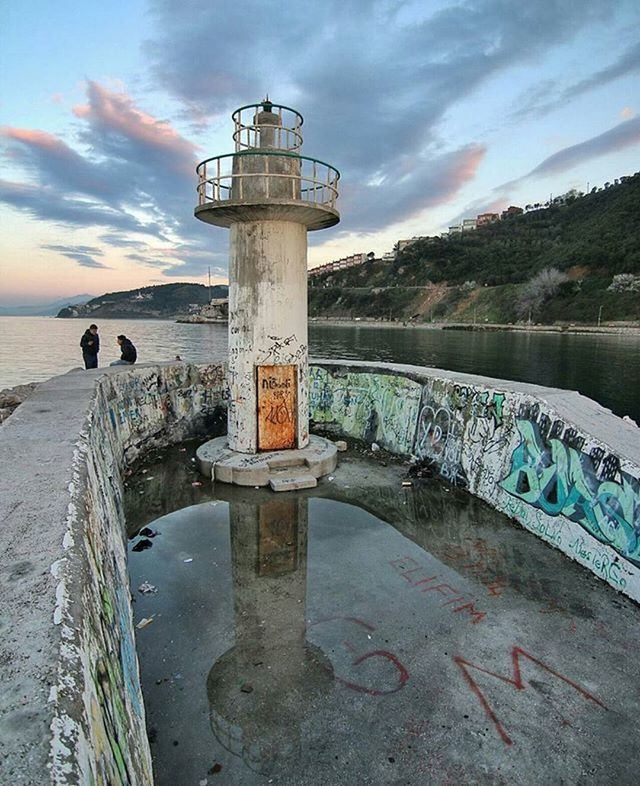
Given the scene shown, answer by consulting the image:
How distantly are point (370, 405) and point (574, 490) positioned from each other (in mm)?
6775

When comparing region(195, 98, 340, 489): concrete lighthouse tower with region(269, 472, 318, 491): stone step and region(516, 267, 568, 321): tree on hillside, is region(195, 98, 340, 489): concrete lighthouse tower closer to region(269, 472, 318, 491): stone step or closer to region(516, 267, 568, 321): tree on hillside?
region(269, 472, 318, 491): stone step

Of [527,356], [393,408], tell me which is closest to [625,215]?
[527,356]

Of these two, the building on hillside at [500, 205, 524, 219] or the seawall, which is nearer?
the seawall

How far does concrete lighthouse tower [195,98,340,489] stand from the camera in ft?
34.0

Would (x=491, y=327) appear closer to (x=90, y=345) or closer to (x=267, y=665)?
(x=90, y=345)

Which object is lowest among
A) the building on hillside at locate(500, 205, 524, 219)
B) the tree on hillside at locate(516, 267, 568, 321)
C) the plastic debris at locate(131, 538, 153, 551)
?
the plastic debris at locate(131, 538, 153, 551)

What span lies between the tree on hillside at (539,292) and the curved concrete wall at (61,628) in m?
102

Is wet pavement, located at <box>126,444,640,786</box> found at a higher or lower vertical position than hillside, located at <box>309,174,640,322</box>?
lower

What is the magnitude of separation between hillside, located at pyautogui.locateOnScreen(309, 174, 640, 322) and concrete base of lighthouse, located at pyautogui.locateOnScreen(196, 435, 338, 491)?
8599cm

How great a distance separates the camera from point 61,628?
2.30 m

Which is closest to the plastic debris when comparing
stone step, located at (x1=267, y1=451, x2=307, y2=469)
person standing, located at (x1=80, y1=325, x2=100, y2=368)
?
stone step, located at (x1=267, y1=451, x2=307, y2=469)

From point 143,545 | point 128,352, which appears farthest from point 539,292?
point 143,545

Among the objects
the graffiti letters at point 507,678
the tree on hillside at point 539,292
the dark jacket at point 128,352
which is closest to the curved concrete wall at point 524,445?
the graffiti letters at point 507,678

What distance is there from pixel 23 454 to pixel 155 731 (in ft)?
9.54
